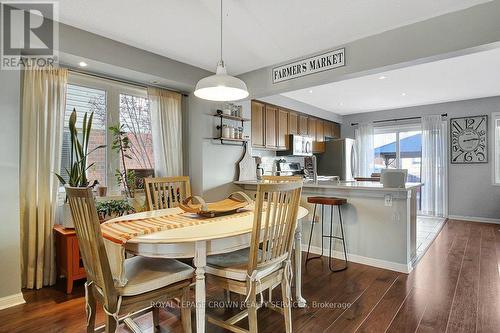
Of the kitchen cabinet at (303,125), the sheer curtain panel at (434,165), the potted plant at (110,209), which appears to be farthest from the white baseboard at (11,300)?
the sheer curtain panel at (434,165)

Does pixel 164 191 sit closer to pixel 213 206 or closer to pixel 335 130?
pixel 213 206

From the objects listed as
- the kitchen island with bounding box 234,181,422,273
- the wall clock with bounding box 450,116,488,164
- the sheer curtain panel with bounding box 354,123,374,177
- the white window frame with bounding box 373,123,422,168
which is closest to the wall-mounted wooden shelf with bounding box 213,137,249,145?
the kitchen island with bounding box 234,181,422,273

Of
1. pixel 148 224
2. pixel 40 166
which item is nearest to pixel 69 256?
pixel 40 166

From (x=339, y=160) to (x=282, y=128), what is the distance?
1758mm

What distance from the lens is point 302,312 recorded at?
7.11ft

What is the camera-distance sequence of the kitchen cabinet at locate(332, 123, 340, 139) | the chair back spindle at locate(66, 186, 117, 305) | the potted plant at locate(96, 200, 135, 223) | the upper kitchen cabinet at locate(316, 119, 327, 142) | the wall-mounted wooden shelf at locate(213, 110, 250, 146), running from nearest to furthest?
the chair back spindle at locate(66, 186, 117, 305) < the potted plant at locate(96, 200, 135, 223) < the wall-mounted wooden shelf at locate(213, 110, 250, 146) < the upper kitchen cabinet at locate(316, 119, 327, 142) < the kitchen cabinet at locate(332, 123, 340, 139)

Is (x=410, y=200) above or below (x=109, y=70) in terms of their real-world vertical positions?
below

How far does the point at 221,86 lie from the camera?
1.91 meters

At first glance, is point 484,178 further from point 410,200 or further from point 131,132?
point 131,132

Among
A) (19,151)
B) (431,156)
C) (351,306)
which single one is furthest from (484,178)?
(19,151)

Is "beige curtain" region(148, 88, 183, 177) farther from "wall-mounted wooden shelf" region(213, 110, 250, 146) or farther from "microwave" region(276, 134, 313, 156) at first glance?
"microwave" region(276, 134, 313, 156)

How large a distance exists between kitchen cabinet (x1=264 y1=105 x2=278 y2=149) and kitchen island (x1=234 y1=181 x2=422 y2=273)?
1.57 meters

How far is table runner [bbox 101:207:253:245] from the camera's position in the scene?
153 cm

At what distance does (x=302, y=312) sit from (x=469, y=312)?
1.30 meters
